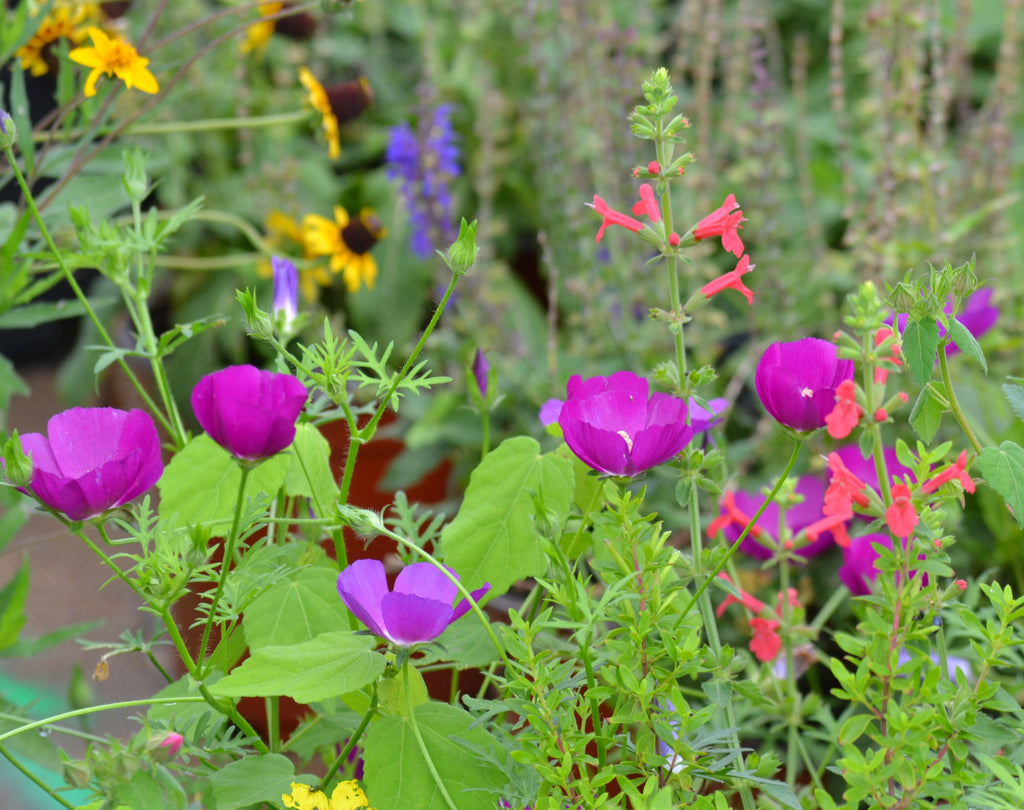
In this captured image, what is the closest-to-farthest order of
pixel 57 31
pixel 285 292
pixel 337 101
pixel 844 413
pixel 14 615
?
pixel 844 413 < pixel 285 292 < pixel 14 615 < pixel 57 31 < pixel 337 101

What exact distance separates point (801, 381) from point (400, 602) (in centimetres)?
16

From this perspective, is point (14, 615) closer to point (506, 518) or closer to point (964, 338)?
point (506, 518)

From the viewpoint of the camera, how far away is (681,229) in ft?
4.29

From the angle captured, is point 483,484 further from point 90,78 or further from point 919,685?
point 90,78

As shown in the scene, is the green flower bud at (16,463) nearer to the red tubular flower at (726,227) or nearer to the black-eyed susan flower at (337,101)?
the red tubular flower at (726,227)

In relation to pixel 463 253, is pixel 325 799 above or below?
below

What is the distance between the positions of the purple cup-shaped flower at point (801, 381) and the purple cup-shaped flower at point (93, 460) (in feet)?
0.74

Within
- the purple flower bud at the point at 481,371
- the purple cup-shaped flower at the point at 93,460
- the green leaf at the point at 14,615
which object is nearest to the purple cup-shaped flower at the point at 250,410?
the purple cup-shaped flower at the point at 93,460

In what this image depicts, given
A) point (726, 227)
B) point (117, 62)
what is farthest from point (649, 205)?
point (117, 62)

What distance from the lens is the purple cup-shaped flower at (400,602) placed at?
346mm

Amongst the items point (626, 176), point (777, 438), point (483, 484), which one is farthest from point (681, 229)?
point (483, 484)

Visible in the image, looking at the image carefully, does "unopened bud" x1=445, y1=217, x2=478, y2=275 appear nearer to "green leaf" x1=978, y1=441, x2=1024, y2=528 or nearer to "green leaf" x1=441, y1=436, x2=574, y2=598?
"green leaf" x1=441, y1=436, x2=574, y2=598

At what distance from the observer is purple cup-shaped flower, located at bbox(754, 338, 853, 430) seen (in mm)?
368

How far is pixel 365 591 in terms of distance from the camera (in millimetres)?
359
